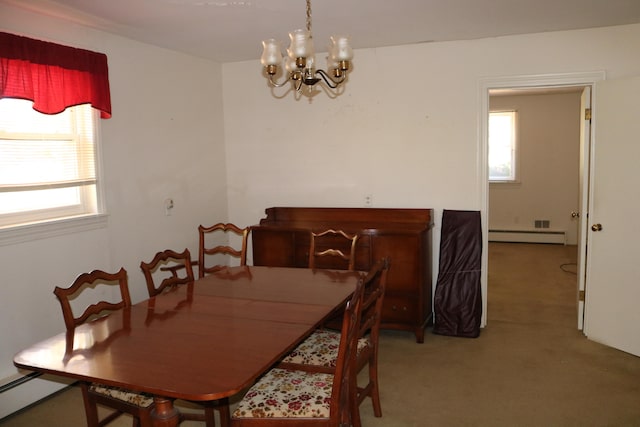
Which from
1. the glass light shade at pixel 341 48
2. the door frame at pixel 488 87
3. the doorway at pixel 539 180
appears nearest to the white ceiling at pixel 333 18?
the door frame at pixel 488 87

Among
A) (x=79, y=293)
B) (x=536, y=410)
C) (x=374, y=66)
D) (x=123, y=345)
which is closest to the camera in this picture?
(x=123, y=345)

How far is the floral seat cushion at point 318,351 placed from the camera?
2484 millimetres

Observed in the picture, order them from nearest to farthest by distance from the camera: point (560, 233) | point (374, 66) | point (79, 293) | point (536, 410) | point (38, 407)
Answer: point (536, 410) → point (38, 407) → point (79, 293) → point (374, 66) → point (560, 233)

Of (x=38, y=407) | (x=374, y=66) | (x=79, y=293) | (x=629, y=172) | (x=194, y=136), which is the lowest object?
(x=38, y=407)

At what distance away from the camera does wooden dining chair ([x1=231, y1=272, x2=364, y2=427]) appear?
1.96m

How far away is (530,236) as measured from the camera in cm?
783

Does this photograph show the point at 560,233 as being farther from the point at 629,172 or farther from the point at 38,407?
the point at 38,407

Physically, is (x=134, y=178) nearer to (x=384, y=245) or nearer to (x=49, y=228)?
(x=49, y=228)

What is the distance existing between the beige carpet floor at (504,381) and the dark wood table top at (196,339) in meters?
0.78

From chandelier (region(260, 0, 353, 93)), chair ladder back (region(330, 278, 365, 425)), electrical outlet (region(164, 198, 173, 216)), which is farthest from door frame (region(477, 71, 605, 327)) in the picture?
electrical outlet (region(164, 198, 173, 216))

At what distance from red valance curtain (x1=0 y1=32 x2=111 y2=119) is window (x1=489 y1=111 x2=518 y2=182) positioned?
6.20 meters

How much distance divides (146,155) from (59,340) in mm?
2082

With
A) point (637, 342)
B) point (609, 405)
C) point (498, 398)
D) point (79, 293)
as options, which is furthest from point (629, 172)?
point (79, 293)

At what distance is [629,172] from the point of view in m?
3.57
